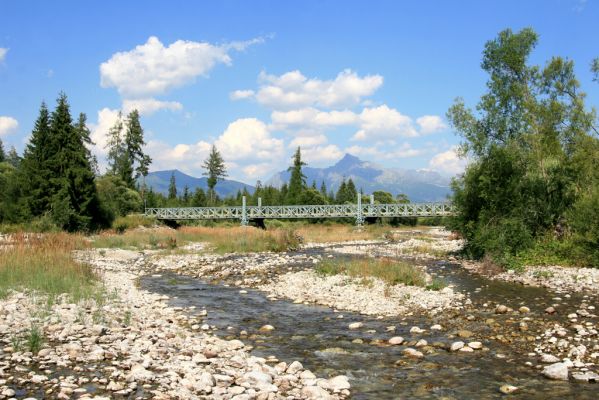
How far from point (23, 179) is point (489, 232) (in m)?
33.7

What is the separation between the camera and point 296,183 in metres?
75.3

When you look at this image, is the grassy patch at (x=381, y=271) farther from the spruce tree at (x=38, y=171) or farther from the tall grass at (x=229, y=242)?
the spruce tree at (x=38, y=171)

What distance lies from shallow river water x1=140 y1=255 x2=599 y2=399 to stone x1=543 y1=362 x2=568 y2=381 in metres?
0.14

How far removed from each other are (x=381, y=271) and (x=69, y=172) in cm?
2961

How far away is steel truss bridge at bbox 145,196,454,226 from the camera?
53438mm

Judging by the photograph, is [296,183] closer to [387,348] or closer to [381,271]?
[381,271]

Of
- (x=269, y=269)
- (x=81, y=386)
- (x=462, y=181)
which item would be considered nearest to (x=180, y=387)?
(x=81, y=386)

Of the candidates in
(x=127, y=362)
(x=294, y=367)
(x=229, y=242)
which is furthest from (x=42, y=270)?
(x=229, y=242)

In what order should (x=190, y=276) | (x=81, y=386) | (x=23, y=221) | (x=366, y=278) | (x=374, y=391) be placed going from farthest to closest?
1. (x=23, y=221)
2. (x=190, y=276)
3. (x=366, y=278)
4. (x=374, y=391)
5. (x=81, y=386)

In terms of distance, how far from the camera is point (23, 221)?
35.5 meters

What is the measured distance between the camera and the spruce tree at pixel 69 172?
3659cm

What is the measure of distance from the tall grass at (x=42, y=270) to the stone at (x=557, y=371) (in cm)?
961

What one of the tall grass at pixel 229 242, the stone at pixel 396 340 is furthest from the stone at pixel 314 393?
the tall grass at pixel 229 242

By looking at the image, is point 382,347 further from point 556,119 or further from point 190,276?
point 556,119
